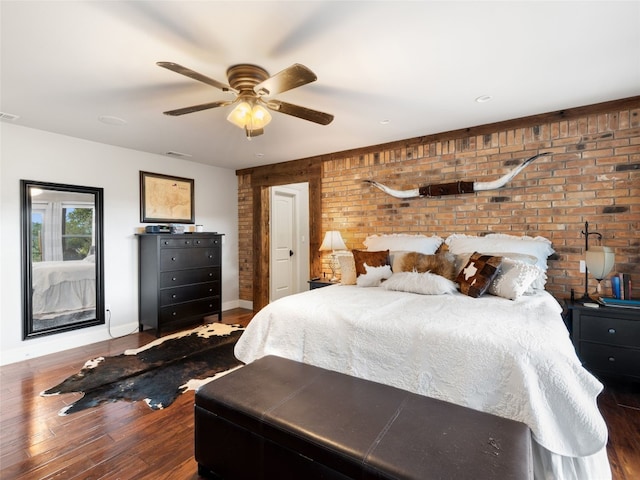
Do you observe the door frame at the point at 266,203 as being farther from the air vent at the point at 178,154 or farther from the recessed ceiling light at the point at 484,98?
the recessed ceiling light at the point at 484,98

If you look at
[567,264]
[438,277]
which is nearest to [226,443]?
[438,277]

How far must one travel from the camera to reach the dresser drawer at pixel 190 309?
3.87m

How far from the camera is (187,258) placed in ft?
13.5

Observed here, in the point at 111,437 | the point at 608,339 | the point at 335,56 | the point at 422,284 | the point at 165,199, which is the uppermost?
the point at 335,56

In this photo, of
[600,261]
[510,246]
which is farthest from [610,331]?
[510,246]

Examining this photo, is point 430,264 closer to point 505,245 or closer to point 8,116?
point 505,245

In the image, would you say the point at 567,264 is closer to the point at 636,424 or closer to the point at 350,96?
the point at 636,424

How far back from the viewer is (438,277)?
2672 millimetres

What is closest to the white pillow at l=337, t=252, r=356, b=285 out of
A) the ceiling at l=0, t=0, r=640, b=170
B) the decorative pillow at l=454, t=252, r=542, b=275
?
the decorative pillow at l=454, t=252, r=542, b=275

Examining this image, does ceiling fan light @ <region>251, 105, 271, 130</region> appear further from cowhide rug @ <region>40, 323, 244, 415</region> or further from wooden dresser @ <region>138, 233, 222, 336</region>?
wooden dresser @ <region>138, 233, 222, 336</region>

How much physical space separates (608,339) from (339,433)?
2.43 metres

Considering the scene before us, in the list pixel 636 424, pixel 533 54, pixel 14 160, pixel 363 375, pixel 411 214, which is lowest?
pixel 636 424

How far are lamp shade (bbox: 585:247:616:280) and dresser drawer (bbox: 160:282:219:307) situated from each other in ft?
13.9

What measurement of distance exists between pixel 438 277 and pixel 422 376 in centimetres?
120
